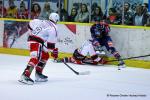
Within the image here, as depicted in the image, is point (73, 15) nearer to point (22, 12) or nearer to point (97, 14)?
point (97, 14)

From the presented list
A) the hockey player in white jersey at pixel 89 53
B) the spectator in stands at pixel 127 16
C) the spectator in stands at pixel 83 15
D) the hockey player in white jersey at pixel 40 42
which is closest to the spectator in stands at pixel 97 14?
the spectator in stands at pixel 83 15

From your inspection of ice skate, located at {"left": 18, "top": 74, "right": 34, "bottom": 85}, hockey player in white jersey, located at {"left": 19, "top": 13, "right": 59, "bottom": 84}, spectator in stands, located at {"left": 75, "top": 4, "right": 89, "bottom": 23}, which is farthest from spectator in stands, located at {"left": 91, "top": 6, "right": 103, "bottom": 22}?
ice skate, located at {"left": 18, "top": 74, "right": 34, "bottom": 85}

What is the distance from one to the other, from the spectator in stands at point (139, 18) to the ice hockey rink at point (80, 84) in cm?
107

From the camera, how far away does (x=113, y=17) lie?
1094 centimetres

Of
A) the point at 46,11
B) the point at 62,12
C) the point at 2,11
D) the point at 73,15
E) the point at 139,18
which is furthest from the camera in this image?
the point at 2,11

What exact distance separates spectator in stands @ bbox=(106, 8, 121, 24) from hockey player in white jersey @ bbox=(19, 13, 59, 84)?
9.84 ft

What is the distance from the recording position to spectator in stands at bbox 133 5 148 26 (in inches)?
411

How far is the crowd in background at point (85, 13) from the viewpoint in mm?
10602

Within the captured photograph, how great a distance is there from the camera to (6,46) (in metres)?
12.0

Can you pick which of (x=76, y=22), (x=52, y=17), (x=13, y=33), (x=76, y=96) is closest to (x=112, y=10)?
(x=76, y=22)

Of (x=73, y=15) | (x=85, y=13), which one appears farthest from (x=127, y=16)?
(x=73, y=15)

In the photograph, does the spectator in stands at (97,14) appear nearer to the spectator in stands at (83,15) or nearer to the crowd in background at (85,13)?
the crowd in background at (85,13)

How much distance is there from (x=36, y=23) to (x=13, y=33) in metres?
4.10

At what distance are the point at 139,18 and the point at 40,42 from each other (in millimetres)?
3244
